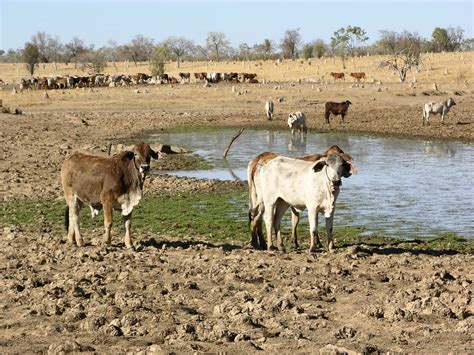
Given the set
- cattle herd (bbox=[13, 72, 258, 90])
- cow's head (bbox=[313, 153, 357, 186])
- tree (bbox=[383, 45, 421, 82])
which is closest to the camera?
cow's head (bbox=[313, 153, 357, 186])

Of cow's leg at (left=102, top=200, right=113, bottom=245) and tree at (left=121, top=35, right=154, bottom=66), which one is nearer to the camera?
cow's leg at (left=102, top=200, right=113, bottom=245)

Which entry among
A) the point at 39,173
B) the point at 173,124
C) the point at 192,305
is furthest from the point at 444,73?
the point at 192,305

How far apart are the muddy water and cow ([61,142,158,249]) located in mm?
4190

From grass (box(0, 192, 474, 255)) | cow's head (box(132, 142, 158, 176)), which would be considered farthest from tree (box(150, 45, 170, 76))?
cow's head (box(132, 142, 158, 176))

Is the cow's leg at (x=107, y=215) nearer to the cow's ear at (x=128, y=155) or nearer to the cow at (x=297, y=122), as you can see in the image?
the cow's ear at (x=128, y=155)

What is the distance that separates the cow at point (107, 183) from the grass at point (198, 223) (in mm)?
1256

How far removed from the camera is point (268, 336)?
22.6 feet

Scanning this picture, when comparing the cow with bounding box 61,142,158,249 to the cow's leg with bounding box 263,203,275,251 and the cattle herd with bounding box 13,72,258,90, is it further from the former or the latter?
the cattle herd with bounding box 13,72,258,90

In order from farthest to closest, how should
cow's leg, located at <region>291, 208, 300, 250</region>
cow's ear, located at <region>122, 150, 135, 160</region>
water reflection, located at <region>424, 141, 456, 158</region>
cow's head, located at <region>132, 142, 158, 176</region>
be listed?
water reflection, located at <region>424, 141, 456, 158</region> < cow's leg, located at <region>291, 208, 300, 250</region> < cow's ear, located at <region>122, 150, 135, 160</region> < cow's head, located at <region>132, 142, 158, 176</region>

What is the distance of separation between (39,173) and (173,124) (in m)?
15.2

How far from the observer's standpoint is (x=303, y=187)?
413 inches

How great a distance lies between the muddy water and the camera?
1371 centimetres

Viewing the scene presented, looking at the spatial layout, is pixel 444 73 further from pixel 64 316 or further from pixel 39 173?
pixel 64 316

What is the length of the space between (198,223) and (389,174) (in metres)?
7.48
